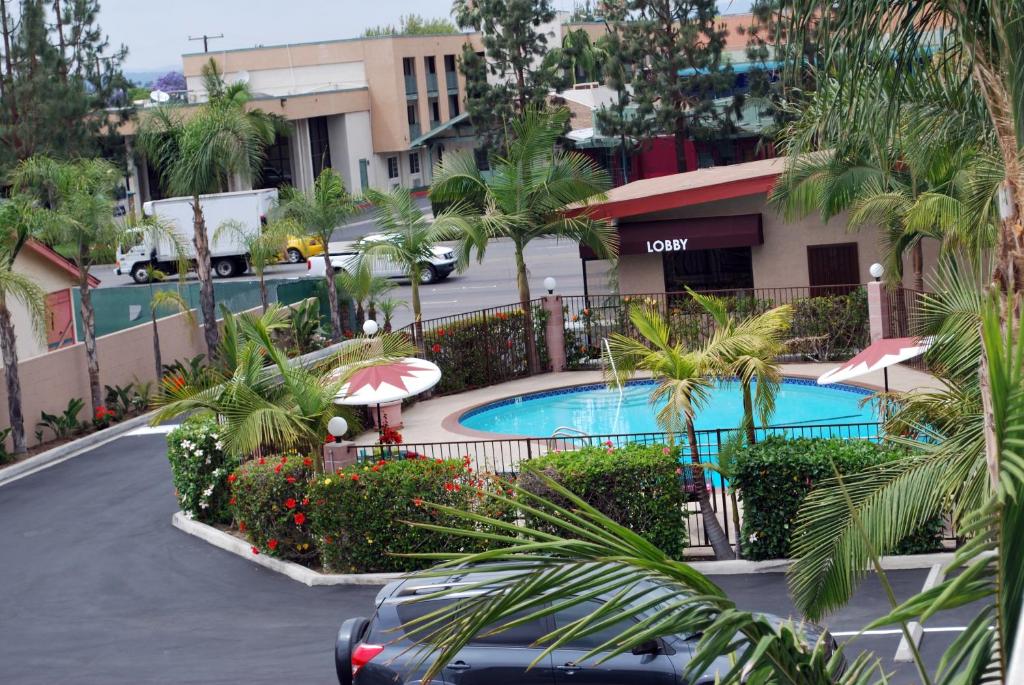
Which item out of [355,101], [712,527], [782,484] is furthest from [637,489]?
[355,101]

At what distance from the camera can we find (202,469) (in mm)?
17453

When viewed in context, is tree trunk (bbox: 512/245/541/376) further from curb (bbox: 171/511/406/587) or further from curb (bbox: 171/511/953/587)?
curb (bbox: 171/511/953/587)

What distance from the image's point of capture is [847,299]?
2491cm

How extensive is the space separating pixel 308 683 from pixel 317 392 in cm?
426

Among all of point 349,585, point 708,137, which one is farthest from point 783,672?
point 708,137

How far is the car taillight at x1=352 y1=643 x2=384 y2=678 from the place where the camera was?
1023 centimetres

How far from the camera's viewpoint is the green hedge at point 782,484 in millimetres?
13750

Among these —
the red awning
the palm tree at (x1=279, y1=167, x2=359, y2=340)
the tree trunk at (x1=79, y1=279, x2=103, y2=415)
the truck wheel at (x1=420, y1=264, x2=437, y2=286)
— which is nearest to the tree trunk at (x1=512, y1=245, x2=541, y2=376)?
the red awning

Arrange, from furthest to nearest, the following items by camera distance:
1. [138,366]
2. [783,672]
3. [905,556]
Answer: [138,366] < [905,556] < [783,672]

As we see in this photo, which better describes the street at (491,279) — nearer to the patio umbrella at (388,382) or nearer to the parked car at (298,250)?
the parked car at (298,250)

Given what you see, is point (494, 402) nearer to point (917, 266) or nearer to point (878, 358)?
point (917, 266)

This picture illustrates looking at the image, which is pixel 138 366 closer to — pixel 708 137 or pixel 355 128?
pixel 708 137

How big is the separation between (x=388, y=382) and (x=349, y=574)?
349cm

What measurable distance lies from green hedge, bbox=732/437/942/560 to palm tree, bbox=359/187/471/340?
458 inches
